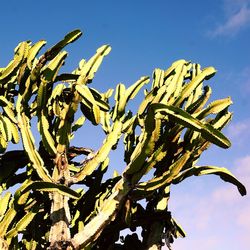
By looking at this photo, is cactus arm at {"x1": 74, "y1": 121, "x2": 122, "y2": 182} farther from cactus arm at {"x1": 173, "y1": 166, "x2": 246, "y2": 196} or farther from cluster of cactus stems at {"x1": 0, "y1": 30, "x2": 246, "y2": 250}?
cactus arm at {"x1": 173, "y1": 166, "x2": 246, "y2": 196}

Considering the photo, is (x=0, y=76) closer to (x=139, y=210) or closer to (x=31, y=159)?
(x=31, y=159)

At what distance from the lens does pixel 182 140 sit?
5148 mm

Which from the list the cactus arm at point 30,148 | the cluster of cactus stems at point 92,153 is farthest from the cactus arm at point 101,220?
the cactus arm at point 30,148

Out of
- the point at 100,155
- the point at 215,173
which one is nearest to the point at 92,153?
the point at 100,155

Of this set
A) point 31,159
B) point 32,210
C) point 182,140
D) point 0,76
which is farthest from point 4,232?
point 182,140

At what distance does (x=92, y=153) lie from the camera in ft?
18.4

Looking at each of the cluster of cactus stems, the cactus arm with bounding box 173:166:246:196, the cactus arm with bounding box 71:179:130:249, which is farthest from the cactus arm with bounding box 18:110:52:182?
the cactus arm with bounding box 173:166:246:196

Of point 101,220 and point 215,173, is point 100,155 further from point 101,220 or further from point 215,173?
point 215,173

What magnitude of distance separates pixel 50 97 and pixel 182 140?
1850mm

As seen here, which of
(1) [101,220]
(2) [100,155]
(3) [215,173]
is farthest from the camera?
(2) [100,155]

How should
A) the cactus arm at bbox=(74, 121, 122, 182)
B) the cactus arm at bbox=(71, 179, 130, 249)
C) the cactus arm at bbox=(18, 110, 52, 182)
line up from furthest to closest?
the cactus arm at bbox=(74, 121, 122, 182) → the cactus arm at bbox=(18, 110, 52, 182) → the cactus arm at bbox=(71, 179, 130, 249)

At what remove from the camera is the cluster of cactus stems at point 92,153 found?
15.1ft

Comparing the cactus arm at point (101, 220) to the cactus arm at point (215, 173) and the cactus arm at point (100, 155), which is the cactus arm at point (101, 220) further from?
the cactus arm at point (215, 173)

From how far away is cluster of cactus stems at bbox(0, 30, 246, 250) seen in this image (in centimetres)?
460
